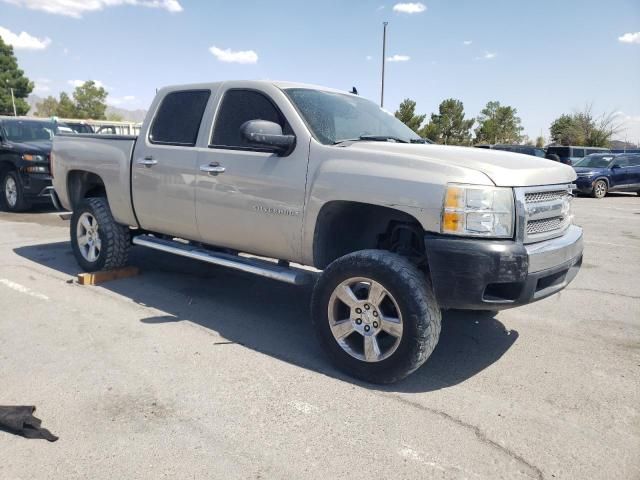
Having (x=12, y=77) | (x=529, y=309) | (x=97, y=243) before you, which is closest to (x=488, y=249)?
(x=529, y=309)

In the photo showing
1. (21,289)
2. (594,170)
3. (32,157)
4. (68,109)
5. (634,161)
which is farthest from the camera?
(68,109)

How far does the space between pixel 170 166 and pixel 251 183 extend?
1086 millimetres

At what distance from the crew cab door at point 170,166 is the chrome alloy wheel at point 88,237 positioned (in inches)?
35.3

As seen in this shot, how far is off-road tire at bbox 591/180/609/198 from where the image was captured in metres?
18.2

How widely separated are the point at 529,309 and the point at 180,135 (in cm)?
371

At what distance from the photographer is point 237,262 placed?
440 centimetres

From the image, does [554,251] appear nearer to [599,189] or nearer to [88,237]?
[88,237]

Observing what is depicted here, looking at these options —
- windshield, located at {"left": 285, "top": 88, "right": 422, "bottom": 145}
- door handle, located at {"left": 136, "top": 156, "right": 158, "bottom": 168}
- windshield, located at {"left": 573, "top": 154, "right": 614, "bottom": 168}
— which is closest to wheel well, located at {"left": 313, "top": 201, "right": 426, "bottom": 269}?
windshield, located at {"left": 285, "top": 88, "right": 422, "bottom": 145}

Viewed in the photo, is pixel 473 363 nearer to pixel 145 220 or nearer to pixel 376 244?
pixel 376 244

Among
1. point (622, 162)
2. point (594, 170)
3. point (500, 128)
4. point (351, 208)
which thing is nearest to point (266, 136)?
point (351, 208)

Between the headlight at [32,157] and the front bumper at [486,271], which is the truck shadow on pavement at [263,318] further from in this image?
the headlight at [32,157]

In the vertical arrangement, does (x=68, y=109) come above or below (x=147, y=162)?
above

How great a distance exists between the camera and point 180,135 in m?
4.92

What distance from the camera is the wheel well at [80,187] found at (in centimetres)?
619
